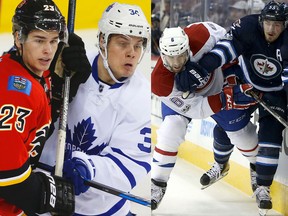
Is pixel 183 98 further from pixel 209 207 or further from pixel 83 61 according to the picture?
pixel 83 61

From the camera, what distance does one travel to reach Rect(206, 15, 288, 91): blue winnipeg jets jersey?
3137mm

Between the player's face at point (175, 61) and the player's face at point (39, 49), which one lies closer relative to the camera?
the player's face at point (39, 49)

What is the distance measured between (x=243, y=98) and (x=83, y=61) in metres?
1.61

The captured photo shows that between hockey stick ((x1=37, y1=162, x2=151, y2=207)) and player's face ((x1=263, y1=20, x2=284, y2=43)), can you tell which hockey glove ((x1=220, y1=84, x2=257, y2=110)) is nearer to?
player's face ((x1=263, y1=20, x2=284, y2=43))

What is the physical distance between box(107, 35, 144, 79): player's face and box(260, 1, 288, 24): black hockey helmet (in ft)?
4.65

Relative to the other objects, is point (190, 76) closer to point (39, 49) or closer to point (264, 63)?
point (264, 63)

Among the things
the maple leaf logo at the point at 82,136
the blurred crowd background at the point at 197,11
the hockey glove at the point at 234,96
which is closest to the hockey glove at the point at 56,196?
the maple leaf logo at the point at 82,136

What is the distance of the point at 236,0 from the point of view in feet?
11.9

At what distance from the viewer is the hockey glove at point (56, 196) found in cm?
170

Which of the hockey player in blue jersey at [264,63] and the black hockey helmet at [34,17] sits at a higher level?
the black hockey helmet at [34,17]

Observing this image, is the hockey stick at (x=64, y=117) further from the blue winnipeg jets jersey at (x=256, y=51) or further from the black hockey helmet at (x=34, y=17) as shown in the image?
the blue winnipeg jets jersey at (x=256, y=51)

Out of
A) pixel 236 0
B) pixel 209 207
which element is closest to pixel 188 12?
pixel 236 0

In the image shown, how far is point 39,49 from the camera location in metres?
1.67

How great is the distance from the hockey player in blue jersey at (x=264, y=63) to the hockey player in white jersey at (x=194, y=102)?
0.08 m
